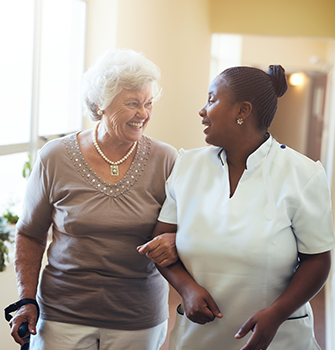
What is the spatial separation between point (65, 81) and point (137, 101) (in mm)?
1848

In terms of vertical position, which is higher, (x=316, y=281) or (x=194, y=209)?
(x=194, y=209)

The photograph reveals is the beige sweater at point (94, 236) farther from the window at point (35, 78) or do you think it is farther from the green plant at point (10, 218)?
the window at point (35, 78)

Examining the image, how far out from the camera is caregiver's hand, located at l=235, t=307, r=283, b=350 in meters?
1.02

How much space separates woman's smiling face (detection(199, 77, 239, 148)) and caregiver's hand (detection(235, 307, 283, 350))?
465 millimetres

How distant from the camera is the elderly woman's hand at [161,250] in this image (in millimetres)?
1151

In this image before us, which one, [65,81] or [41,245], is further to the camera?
[65,81]

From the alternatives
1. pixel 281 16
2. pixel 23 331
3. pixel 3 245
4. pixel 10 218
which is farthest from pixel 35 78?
pixel 281 16

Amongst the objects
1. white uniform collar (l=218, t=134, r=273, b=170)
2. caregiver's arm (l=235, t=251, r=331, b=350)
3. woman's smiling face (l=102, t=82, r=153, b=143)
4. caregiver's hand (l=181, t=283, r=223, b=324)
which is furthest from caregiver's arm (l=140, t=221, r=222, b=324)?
woman's smiling face (l=102, t=82, r=153, b=143)

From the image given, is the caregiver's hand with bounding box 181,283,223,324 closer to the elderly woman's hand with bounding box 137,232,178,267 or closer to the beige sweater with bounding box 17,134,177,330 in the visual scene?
the elderly woman's hand with bounding box 137,232,178,267

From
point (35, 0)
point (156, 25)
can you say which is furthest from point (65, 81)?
point (156, 25)

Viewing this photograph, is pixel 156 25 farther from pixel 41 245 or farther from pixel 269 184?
pixel 269 184

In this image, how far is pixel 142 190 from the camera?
140 cm

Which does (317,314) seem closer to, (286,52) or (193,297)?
(193,297)

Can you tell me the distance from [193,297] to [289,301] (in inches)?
10.0
